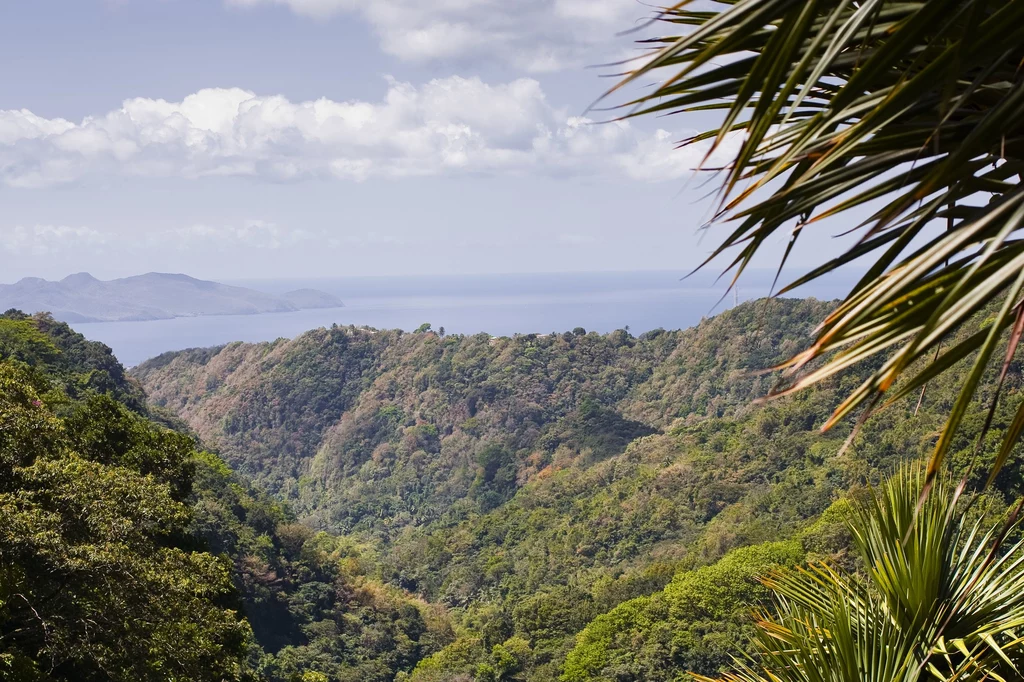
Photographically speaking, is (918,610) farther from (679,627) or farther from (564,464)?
(564,464)

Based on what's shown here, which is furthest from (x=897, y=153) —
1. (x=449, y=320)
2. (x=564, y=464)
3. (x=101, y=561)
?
(x=449, y=320)

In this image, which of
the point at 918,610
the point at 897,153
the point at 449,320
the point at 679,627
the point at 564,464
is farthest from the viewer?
the point at 449,320

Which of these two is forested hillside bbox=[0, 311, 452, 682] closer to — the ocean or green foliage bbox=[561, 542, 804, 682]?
green foliage bbox=[561, 542, 804, 682]

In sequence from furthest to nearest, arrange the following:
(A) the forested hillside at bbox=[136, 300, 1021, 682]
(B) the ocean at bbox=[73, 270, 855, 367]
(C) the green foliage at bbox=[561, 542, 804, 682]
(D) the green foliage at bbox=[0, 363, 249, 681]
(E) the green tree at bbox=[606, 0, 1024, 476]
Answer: (B) the ocean at bbox=[73, 270, 855, 367], (A) the forested hillside at bbox=[136, 300, 1021, 682], (C) the green foliage at bbox=[561, 542, 804, 682], (D) the green foliage at bbox=[0, 363, 249, 681], (E) the green tree at bbox=[606, 0, 1024, 476]

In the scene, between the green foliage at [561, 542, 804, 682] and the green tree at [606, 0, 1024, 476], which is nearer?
the green tree at [606, 0, 1024, 476]

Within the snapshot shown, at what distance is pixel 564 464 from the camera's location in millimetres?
46812

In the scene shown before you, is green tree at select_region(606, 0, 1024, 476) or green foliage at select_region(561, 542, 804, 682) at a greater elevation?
green tree at select_region(606, 0, 1024, 476)

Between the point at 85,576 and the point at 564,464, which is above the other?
the point at 85,576

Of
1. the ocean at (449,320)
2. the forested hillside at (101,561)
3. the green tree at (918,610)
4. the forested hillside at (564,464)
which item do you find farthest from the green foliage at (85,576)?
the ocean at (449,320)

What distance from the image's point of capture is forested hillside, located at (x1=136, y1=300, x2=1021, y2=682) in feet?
70.0

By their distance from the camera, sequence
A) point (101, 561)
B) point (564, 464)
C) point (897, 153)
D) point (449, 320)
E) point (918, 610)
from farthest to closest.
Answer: point (449, 320)
point (564, 464)
point (101, 561)
point (918, 610)
point (897, 153)

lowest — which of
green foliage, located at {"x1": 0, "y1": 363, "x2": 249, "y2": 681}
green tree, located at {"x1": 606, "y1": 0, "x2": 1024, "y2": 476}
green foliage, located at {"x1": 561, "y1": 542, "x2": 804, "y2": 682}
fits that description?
green foliage, located at {"x1": 561, "y1": 542, "x2": 804, "y2": 682}

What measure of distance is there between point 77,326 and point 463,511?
141m

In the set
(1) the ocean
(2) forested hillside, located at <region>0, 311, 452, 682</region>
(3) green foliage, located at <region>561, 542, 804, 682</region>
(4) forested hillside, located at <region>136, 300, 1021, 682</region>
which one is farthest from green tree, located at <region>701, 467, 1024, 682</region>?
(1) the ocean
